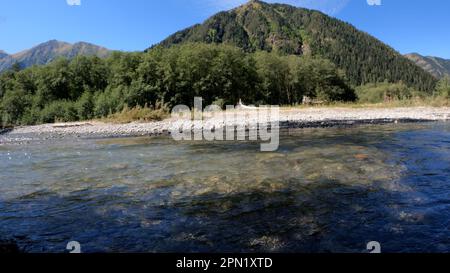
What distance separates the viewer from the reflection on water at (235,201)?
17.9 ft

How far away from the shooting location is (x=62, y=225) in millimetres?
6293

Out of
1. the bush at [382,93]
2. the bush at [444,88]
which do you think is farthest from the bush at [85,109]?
the bush at [382,93]

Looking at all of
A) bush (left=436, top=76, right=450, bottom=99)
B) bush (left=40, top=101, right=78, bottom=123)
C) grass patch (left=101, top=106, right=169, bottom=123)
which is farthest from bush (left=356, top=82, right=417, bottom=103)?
grass patch (left=101, top=106, right=169, bottom=123)

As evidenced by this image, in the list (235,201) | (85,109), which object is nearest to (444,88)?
(85,109)

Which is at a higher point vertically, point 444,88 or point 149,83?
point 149,83

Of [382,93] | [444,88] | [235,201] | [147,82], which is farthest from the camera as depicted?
[382,93]

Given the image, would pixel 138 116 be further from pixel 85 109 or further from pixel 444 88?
pixel 444 88

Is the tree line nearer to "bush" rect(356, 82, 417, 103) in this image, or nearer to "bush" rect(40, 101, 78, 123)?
"bush" rect(40, 101, 78, 123)

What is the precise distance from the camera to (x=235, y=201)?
7.47 m

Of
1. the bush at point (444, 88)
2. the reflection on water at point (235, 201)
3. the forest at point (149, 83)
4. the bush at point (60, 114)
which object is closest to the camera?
the reflection on water at point (235, 201)

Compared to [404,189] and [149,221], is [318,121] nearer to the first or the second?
[404,189]

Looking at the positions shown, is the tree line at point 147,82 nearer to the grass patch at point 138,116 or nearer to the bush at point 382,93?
the grass patch at point 138,116

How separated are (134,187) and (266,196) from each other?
316 centimetres

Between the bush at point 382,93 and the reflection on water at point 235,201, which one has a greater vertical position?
Answer: the bush at point 382,93
